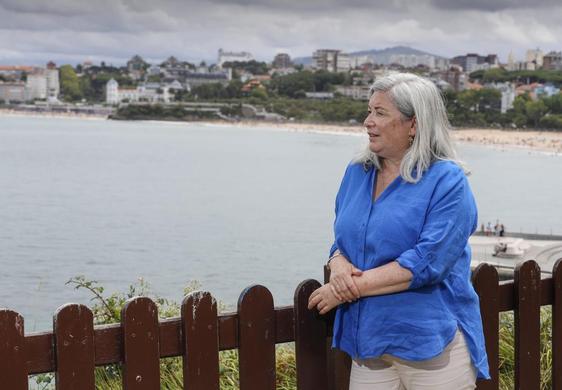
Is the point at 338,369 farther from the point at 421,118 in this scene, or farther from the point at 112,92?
the point at 112,92

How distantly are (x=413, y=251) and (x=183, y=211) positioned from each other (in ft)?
164

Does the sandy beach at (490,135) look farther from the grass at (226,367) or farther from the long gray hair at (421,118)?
the long gray hair at (421,118)

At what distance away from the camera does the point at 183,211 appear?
52.0m

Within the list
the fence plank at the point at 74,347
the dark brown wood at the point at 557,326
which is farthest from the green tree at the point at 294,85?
the fence plank at the point at 74,347

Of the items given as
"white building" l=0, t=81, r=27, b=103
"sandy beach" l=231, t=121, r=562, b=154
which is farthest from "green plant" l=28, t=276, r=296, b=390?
"white building" l=0, t=81, r=27, b=103

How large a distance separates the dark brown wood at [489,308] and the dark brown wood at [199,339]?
92 centimetres

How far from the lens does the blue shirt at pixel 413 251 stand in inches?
93.8

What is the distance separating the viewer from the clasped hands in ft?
7.94

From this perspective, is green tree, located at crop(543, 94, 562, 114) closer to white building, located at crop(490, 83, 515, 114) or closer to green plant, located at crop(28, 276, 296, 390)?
white building, located at crop(490, 83, 515, 114)

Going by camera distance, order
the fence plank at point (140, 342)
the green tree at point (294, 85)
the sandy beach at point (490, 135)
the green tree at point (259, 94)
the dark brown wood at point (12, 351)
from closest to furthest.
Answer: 1. the dark brown wood at point (12, 351)
2. the fence plank at point (140, 342)
3. the sandy beach at point (490, 135)
4. the green tree at point (259, 94)
5. the green tree at point (294, 85)

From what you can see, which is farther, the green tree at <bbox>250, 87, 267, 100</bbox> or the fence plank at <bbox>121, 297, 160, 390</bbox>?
the green tree at <bbox>250, 87, 267, 100</bbox>

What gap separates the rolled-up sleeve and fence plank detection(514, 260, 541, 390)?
0.78 m

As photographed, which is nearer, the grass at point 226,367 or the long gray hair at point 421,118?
the long gray hair at point 421,118

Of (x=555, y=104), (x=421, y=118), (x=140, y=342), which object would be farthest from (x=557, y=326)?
(x=555, y=104)
